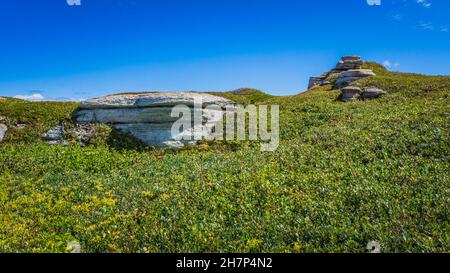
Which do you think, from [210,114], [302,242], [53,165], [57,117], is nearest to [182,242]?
[302,242]

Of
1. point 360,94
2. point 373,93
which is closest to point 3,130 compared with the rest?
point 360,94

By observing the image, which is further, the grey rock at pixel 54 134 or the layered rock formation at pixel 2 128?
the grey rock at pixel 54 134

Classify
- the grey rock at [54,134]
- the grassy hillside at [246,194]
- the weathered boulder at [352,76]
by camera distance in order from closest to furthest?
the grassy hillside at [246,194] < the grey rock at [54,134] < the weathered boulder at [352,76]

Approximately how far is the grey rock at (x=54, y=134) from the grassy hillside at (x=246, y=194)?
1.41 meters

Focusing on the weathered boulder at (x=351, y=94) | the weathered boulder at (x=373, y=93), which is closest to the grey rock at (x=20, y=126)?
the weathered boulder at (x=351, y=94)

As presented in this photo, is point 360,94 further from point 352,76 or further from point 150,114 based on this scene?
point 150,114

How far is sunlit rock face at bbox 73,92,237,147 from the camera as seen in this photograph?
26.1 meters

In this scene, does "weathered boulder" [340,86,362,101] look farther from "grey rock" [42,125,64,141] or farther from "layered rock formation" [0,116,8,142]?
"layered rock formation" [0,116,8,142]

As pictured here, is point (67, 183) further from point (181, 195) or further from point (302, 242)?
point (302, 242)

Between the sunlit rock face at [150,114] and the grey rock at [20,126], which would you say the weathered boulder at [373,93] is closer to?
the sunlit rock face at [150,114]

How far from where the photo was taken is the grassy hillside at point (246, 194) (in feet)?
32.6

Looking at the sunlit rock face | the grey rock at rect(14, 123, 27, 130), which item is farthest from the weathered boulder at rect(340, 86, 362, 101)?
the grey rock at rect(14, 123, 27, 130)

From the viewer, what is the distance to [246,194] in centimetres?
1330
